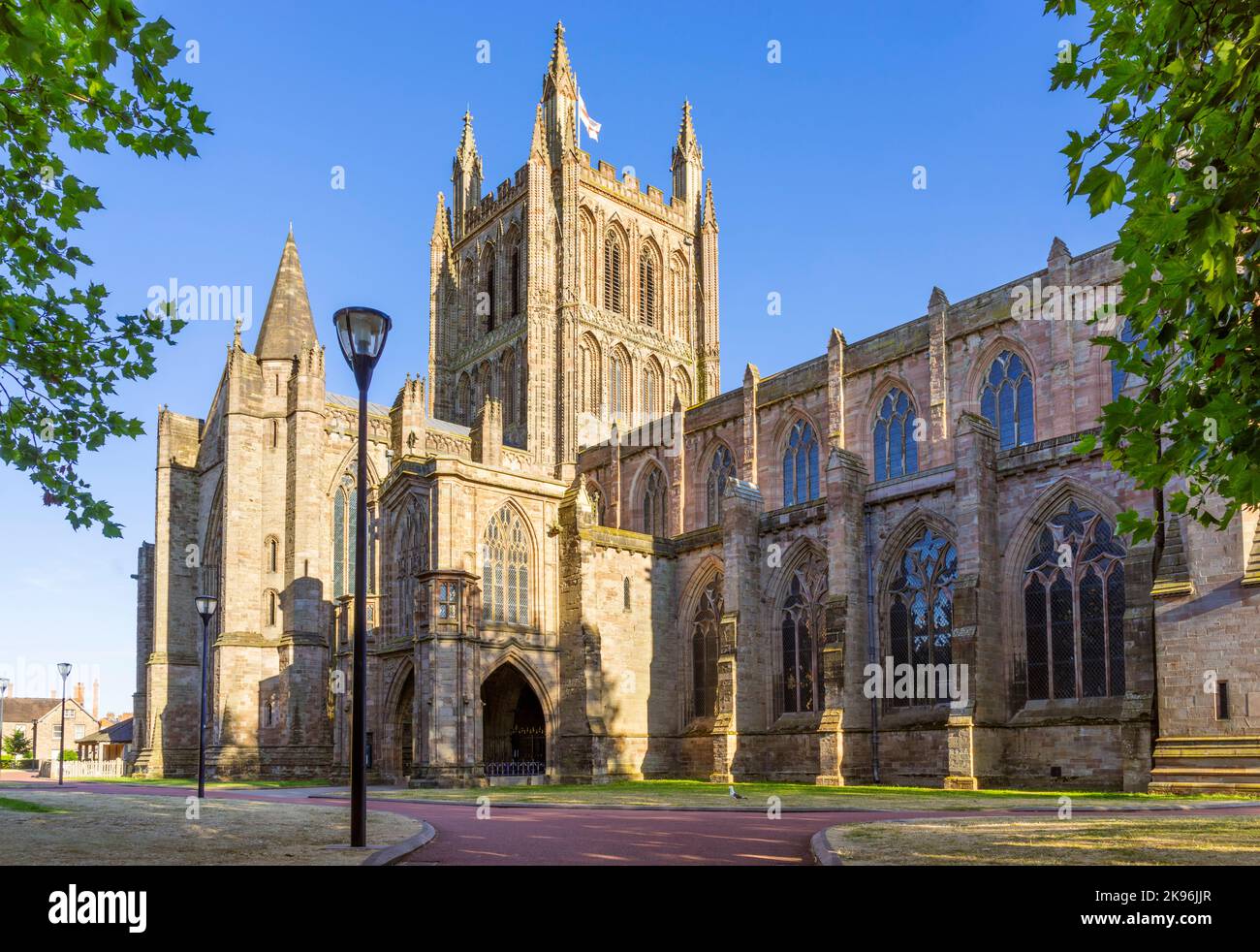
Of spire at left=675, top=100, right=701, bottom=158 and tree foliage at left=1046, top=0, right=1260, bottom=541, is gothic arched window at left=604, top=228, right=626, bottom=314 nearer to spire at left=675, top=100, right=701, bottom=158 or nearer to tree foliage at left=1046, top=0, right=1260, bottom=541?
spire at left=675, top=100, right=701, bottom=158

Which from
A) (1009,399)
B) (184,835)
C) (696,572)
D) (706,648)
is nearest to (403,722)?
(706,648)

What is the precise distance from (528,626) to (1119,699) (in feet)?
60.1

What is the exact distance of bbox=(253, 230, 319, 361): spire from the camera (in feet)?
165

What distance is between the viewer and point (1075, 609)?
90.6ft

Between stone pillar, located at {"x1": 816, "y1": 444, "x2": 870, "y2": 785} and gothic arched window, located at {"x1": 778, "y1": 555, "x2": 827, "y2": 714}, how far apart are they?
115 cm

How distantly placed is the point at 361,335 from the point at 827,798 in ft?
49.0

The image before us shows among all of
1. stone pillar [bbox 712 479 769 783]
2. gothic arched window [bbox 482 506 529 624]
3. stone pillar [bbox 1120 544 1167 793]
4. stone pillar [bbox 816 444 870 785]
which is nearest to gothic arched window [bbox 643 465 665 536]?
stone pillar [bbox 712 479 769 783]

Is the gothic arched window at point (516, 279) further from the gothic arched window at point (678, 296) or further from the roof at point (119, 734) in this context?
the roof at point (119, 734)

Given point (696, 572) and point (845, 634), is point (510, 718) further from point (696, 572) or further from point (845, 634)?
point (845, 634)

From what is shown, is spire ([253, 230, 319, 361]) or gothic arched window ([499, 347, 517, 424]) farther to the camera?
gothic arched window ([499, 347, 517, 424])

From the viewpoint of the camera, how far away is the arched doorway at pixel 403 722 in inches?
1443

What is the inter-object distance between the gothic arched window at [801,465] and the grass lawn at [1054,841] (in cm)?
2756

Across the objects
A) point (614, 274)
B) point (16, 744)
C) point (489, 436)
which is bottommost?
point (16, 744)

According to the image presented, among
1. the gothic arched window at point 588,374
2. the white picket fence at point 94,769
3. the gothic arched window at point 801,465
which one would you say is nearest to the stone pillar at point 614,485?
the gothic arched window at point 588,374
